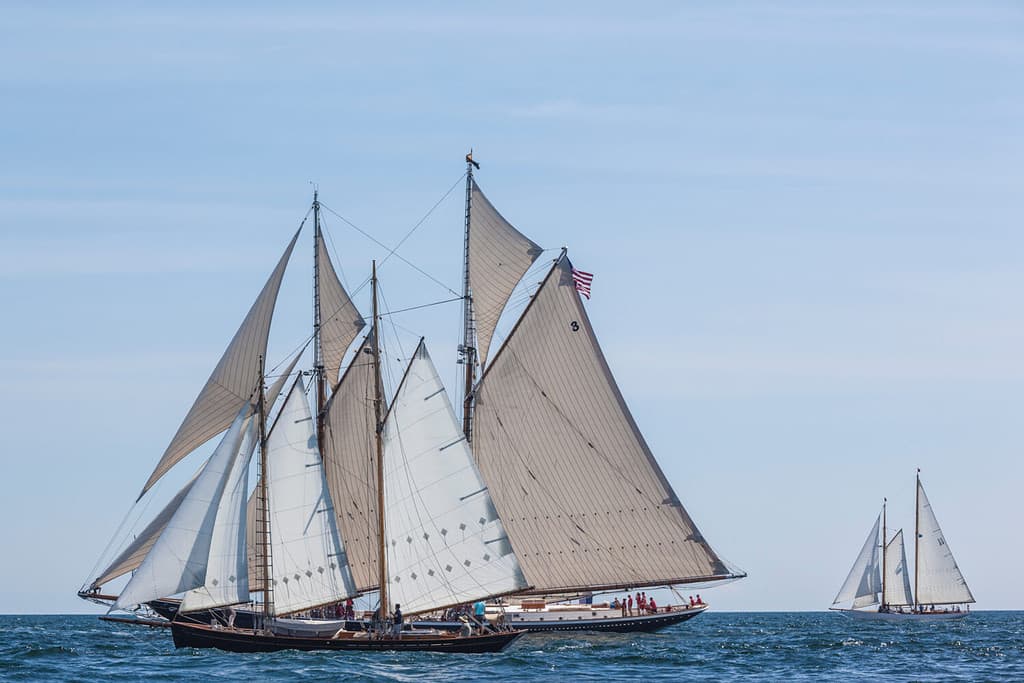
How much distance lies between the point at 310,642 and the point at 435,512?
7.19 meters

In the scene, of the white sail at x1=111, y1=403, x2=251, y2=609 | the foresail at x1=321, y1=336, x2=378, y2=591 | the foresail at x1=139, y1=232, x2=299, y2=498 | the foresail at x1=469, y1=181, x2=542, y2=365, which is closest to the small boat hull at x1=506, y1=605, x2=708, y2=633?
the foresail at x1=321, y1=336, x2=378, y2=591

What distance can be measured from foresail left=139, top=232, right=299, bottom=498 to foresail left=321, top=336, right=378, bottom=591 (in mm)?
6185

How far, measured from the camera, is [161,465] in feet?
230

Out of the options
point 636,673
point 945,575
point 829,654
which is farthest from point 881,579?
point 636,673

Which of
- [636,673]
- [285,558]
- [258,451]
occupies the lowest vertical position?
[636,673]

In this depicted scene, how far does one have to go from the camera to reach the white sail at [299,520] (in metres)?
63.7

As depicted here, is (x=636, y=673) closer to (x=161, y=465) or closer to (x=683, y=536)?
(x=683, y=536)

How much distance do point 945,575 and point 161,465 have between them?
338 ft

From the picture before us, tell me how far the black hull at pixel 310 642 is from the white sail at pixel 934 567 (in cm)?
9781

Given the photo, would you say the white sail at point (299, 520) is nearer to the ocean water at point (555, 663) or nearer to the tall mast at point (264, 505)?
the tall mast at point (264, 505)

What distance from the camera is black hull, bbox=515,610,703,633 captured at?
80.8 m

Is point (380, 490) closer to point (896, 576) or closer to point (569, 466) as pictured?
point (569, 466)

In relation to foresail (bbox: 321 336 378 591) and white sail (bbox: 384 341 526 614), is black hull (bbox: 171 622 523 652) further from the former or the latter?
foresail (bbox: 321 336 378 591)

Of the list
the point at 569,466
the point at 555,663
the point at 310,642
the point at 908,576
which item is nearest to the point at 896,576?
the point at 908,576
